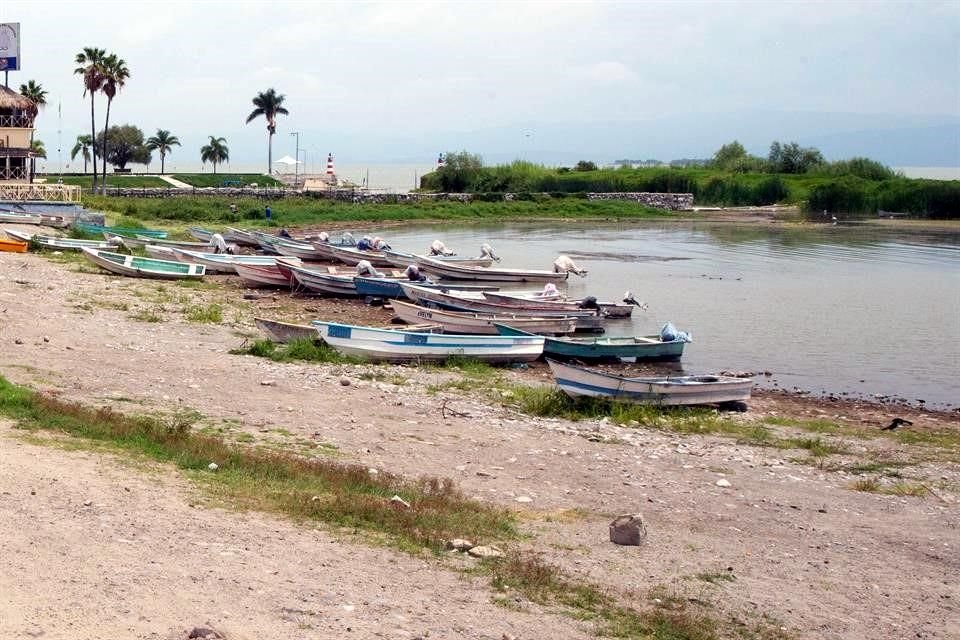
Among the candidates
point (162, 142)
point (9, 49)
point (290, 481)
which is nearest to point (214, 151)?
point (162, 142)

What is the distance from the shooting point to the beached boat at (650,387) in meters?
18.9

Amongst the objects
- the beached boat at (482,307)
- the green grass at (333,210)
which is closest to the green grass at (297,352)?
the beached boat at (482,307)

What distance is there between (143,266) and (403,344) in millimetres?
15389

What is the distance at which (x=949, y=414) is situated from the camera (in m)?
22.1

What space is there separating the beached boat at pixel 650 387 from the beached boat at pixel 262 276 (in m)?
18.6

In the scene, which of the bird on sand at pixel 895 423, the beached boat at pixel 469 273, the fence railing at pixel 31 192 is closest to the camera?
the bird on sand at pixel 895 423

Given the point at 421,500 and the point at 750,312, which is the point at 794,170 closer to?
the point at 750,312

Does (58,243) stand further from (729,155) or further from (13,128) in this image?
(729,155)

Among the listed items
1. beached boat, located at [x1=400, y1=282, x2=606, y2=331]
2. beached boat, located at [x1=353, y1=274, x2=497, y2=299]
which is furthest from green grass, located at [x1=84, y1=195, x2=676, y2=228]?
beached boat, located at [x1=400, y1=282, x2=606, y2=331]

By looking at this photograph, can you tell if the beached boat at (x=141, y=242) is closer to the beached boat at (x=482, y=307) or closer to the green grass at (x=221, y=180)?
the beached boat at (x=482, y=307)

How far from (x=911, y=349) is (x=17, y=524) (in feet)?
88.6

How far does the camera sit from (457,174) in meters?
103

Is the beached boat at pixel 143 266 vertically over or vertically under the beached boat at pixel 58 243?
under

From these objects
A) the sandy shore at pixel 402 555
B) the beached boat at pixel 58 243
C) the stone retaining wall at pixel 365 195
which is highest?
the stone retaining wall at pixel 365 195
